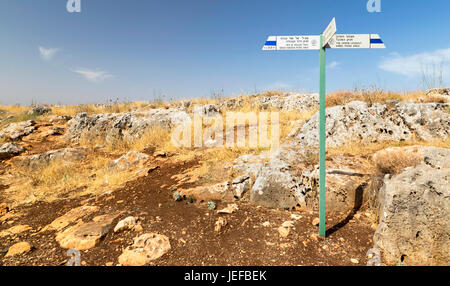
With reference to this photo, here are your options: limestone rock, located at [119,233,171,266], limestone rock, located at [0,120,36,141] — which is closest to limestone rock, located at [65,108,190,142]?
limestone rock, located at [0,120,36,141]

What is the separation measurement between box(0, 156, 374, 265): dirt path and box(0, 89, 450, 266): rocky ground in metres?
0.02

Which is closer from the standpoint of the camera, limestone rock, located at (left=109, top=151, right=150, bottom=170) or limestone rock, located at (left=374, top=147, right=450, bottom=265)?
limestone rock, located at (left=374, top=147, right=450, bottom=265)

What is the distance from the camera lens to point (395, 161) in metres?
4.00

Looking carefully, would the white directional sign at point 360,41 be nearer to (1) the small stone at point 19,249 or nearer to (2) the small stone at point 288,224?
(2) the small stone at point 288,224

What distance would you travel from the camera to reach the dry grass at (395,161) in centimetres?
381

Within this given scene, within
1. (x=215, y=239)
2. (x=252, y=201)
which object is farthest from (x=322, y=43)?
(x=215, y=239)

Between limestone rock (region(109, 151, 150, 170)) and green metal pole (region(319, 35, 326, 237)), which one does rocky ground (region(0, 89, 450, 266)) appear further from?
green metal pole (region(319, 35, 326, 237))

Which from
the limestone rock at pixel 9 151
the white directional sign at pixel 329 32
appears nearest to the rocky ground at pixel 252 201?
the limestone rock at pixel 9 151

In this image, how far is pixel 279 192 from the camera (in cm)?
357

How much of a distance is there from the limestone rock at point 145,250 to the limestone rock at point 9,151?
8.60 metres

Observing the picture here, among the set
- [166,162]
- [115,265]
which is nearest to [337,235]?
[115,265]

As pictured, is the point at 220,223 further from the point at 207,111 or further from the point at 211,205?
the point at 207,111

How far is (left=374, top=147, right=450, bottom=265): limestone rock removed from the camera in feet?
6.97

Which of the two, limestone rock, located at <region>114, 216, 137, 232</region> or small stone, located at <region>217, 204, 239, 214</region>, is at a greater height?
small stone, located at <region>217, 204, 239, 214</region>
